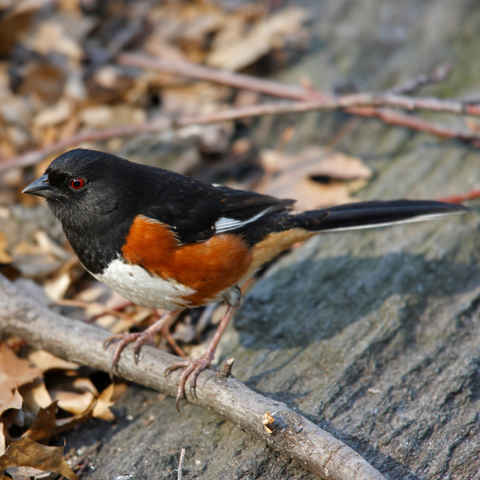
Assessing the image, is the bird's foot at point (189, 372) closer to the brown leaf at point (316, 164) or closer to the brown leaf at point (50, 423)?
the brown leaf at point (50, 423)

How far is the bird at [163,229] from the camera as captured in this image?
232cm

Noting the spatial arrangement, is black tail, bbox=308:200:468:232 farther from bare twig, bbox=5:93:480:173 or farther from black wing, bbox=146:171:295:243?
bare twig, bbox=5:93:480:173

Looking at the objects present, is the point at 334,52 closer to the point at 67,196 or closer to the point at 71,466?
the point at 67,196

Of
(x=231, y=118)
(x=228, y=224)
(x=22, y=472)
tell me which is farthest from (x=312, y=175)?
(x=22, y=472)

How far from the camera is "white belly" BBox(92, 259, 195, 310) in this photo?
7.54 feet

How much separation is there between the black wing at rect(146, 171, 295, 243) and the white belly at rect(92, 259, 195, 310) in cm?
23

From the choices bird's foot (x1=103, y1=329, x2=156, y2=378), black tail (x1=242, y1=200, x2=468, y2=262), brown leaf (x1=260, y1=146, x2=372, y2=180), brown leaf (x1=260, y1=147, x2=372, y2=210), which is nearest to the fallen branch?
bird's foot (x1=103, y1=329, x2=156, y2=378)

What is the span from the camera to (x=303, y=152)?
381 cm

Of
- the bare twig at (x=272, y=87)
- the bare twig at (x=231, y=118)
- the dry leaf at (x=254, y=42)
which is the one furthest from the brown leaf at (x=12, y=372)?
the dry leaf at (x=254, y=42)

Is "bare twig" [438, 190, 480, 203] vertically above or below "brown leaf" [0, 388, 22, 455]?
above

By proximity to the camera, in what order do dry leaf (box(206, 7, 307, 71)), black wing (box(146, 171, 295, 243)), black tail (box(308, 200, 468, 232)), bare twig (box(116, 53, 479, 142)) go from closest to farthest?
black wing (box(146, 171, 295, 243))
black tail (box(308, 200, 468, 232))
bare twig (box(116, 53, 479, 142))
dry leaf (box(206, 7, 307, 71))

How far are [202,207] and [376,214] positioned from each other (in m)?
0.94

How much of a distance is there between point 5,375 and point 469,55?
401 cm

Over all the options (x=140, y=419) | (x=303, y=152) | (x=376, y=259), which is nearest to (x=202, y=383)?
(x=140, y=419)
